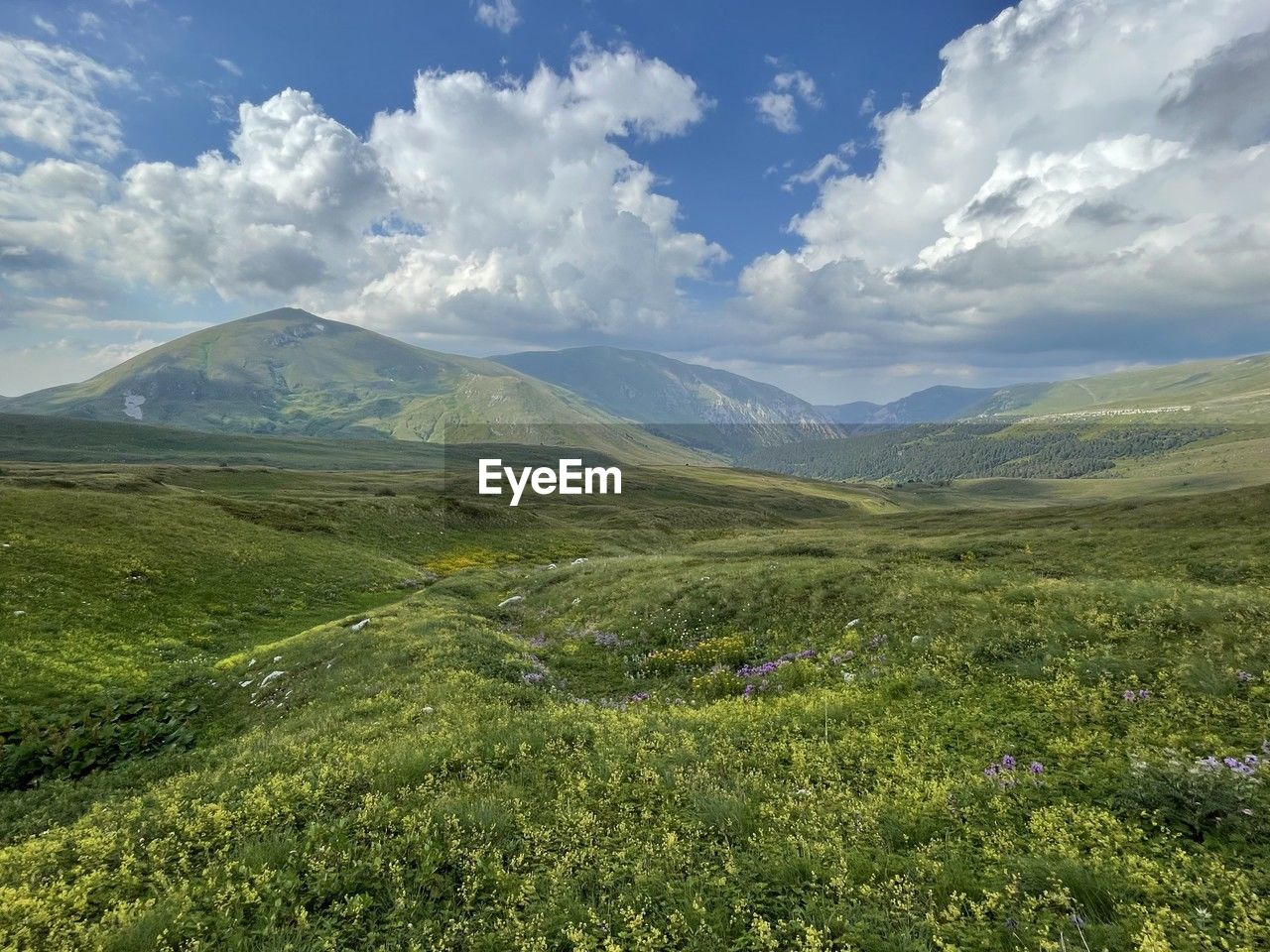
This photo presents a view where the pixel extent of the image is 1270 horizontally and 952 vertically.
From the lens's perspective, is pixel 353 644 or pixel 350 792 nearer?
pixel 350 792

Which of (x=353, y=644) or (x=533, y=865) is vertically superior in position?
(x=533, y=865)

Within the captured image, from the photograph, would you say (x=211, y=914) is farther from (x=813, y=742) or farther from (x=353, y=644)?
(x=353, y=644)

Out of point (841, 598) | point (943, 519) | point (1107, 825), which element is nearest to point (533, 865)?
point (1107, 825)

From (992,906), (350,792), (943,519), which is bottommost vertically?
(943,519)

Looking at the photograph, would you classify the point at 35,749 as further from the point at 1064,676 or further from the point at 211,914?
the point at 1064,676

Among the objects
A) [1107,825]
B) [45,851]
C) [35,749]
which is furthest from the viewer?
[35,749]

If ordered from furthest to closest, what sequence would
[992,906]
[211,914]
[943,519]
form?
[943,519] < [211,914] < [992,906]

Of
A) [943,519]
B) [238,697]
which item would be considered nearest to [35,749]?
[238,697]
